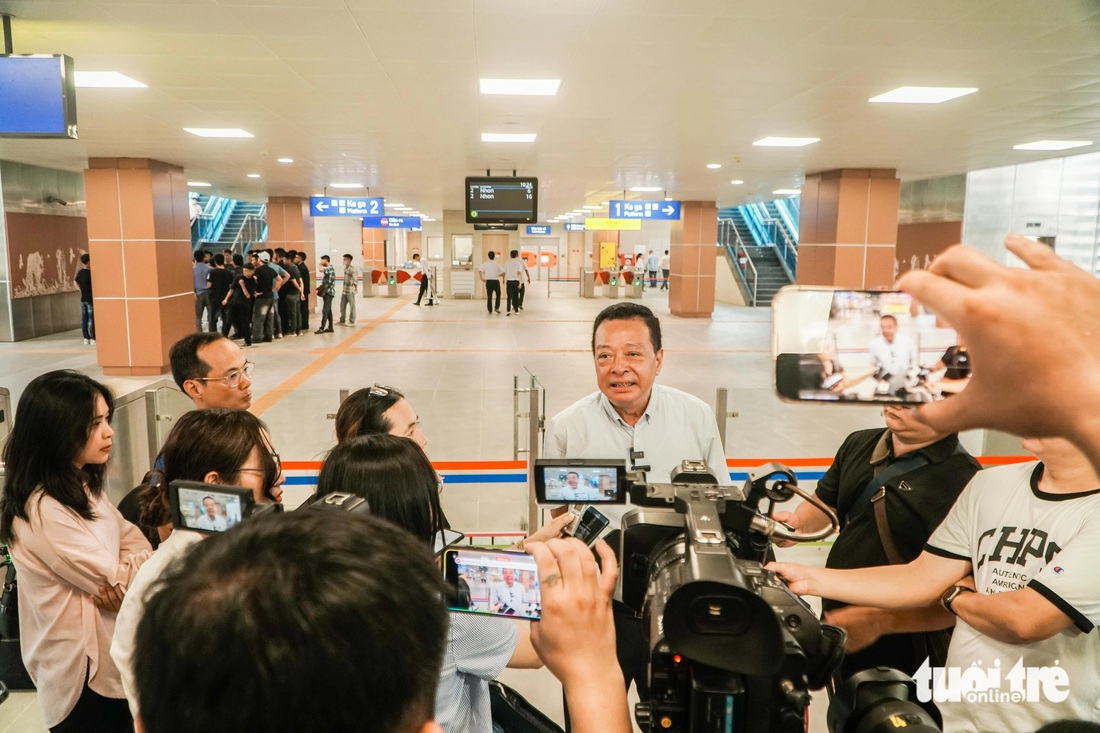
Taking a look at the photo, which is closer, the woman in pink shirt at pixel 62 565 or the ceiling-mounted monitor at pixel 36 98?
the woman in pink shirt at pixel 62 565

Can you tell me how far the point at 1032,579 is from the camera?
1693 mm

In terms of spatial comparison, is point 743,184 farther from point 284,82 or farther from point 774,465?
point 774,465

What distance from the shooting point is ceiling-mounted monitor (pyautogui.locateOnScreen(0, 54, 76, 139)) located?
4.17 m

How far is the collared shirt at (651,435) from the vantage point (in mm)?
2701

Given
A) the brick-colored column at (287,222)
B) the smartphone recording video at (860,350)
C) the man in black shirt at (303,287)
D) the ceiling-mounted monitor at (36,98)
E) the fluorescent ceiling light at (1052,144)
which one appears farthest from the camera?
the brick-colored column at (287,222)

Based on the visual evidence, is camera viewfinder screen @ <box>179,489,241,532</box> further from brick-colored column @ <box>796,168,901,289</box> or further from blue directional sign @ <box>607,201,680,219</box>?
blue directional sign @ <box>607,201,680,219</box>

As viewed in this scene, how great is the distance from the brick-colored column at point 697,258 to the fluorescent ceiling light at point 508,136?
10.7m

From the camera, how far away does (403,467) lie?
166cm

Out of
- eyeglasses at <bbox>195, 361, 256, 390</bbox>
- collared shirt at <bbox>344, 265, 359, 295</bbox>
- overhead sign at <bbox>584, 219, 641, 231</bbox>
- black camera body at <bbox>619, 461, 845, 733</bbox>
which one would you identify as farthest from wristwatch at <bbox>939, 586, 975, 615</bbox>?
overhead sign at <bbox>584, 219, 641, 231</bbox>

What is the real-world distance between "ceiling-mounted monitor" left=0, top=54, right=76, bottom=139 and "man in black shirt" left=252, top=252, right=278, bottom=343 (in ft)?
29.3

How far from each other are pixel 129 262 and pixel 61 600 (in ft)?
32.6

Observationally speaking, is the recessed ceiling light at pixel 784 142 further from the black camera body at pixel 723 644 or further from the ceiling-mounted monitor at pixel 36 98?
the black camera body at pixel 723 644

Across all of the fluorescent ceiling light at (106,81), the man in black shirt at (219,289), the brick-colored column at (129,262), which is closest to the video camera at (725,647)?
the fluorescent ceiling light at (106,81)

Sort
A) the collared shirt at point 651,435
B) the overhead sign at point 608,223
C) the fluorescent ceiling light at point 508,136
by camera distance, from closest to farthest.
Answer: the collared shirt at point 651,435
the fluorescent ceiling light at point 508,136
the overhead sign at point 608,223
